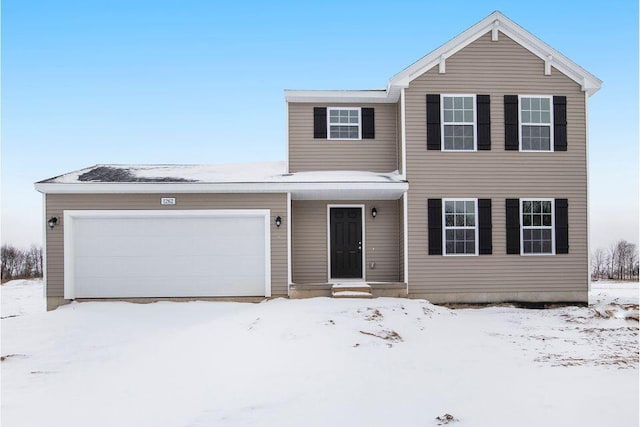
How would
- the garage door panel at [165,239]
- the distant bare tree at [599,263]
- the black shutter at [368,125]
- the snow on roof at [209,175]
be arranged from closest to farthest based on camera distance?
the garage door panel at [165,239] → the snow on roof at [209,175] → the black shutter at [368,125] → the distant bare tree at [599,263]

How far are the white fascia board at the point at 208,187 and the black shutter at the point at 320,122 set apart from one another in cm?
224

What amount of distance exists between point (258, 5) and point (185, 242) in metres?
10.9

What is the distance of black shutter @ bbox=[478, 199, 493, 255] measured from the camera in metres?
11.3

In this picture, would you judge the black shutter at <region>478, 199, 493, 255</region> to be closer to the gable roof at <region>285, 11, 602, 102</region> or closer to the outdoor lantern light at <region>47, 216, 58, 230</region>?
the gable roof at <region>285, 11, 602, 102</region>

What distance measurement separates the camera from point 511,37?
11539 mm

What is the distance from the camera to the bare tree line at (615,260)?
1085 inches

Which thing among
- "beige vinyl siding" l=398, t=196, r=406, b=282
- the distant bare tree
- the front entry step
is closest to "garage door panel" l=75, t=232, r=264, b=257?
the front entry step

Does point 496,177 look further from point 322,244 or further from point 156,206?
point 156,206

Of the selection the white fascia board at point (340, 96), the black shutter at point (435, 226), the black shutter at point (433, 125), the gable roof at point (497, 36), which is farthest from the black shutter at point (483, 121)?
the white fascia board at point (340, 96)

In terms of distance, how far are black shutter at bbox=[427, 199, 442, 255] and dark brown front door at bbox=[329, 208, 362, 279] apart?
2.06 m

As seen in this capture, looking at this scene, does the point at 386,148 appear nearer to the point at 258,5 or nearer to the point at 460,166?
the point at 460,166

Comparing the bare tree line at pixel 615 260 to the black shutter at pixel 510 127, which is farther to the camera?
the bare tree line at pixel 615 260

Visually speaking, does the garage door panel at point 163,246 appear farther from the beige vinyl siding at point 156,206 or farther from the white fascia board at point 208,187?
the white fascia board at point 208,187

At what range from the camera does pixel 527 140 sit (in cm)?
1159
